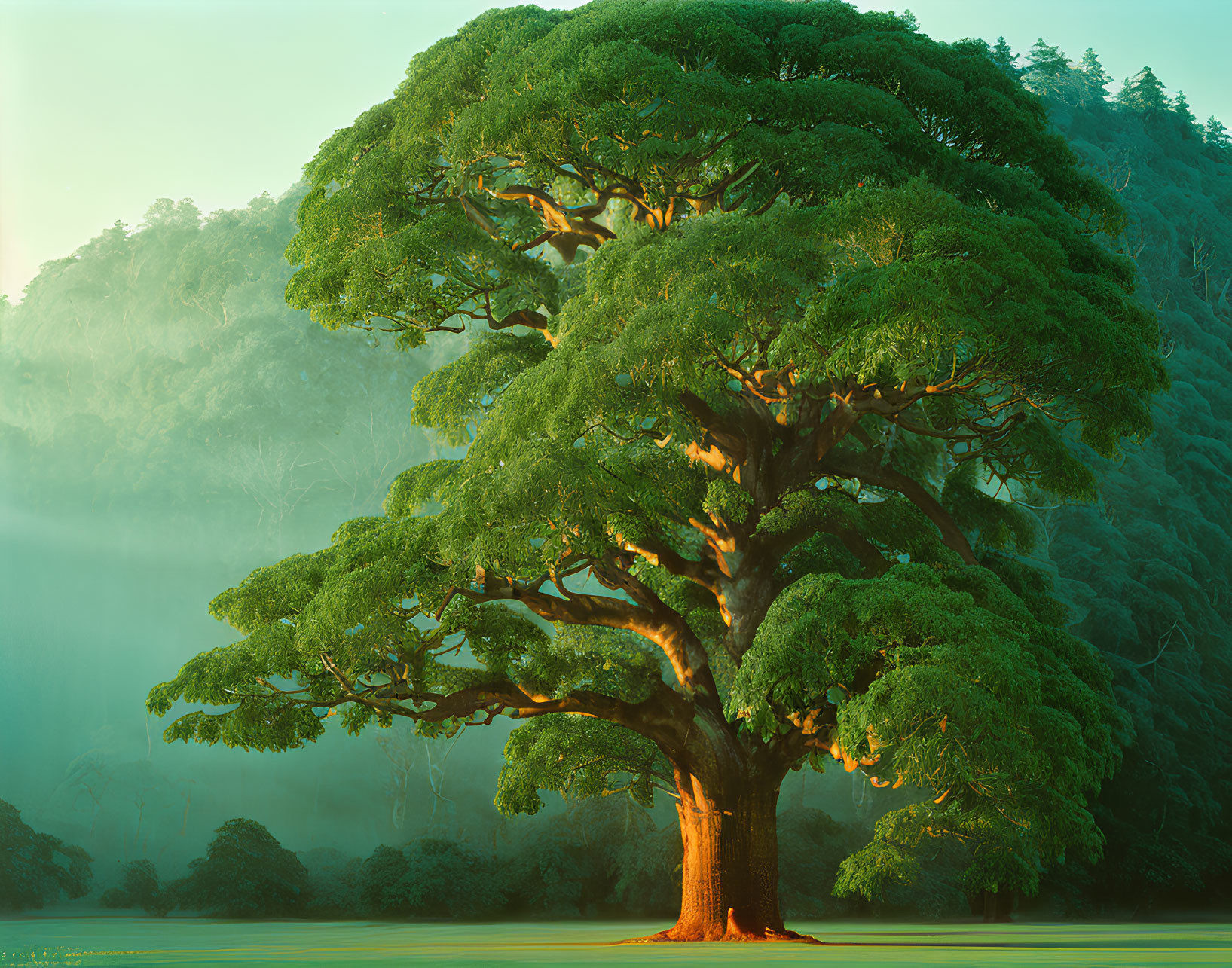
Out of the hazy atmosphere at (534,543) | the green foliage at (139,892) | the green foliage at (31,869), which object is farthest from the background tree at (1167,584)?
the green foliage at (31,869)

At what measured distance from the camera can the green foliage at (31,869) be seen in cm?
2120

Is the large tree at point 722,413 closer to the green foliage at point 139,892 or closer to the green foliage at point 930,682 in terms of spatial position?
the green foliage at point 930,682

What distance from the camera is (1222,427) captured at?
2448cm

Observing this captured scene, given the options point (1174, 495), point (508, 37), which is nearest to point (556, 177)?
point (508, 37)

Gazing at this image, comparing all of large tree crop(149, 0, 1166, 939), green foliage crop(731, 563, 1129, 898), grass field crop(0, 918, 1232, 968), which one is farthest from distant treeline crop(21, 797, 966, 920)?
green foliage crop(731, 563, 1129, 898)

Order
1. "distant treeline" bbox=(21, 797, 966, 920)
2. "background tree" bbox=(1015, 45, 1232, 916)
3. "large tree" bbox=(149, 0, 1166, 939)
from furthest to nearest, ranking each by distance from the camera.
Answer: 1. "distant treeline" bbox=(21, 797, 966, 920)
2. "background tree" bbox=(1015, 45, 1232, 916)
3. "large tree" bbox=(149, 0, 1166, 939)

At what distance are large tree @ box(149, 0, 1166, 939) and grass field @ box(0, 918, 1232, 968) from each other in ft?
3.90

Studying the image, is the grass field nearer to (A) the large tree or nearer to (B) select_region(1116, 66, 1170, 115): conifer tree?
(A) the large tree

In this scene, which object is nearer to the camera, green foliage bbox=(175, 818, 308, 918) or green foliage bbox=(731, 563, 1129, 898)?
green foliage bbox=(731, 563, 1129, 898)

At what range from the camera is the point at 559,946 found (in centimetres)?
968

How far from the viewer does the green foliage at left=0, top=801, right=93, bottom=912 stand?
21203mm

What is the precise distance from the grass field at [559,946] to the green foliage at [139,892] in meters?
5.82

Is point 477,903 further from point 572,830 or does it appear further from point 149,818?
point 149,818

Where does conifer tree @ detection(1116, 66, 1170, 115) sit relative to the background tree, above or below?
above
